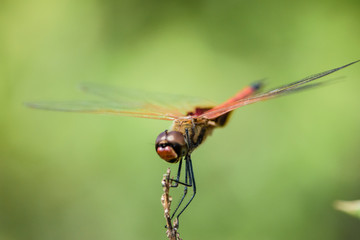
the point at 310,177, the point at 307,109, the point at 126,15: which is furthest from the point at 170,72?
the point at 310,177

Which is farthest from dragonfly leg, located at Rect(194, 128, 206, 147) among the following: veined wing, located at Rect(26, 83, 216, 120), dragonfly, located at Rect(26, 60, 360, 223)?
veined wing, located at Rect(26, 83, 216, 120)

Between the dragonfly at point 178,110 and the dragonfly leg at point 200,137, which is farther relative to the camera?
the dragonfly leg at point 200,137

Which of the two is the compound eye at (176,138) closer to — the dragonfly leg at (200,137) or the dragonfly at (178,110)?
the dragonfly at (178,110)

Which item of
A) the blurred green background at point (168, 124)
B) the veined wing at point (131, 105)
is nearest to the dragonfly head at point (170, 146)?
the veined wing at point (131, 105)

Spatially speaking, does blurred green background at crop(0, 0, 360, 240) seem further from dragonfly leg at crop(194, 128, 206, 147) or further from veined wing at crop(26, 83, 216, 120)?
dragonfly leg at crop(194, 128, 206, 147)

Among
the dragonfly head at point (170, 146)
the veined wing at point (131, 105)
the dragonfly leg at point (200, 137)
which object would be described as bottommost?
the dragonfly head at point (170, 146)

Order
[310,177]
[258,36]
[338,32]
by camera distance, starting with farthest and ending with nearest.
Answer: [258,36] → [338,32] → [310,177]

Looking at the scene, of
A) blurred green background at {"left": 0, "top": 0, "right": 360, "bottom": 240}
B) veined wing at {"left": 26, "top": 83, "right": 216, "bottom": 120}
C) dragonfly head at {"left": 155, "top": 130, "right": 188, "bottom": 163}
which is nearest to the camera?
dragonfly head at {"left": 155, "top": 130, "right": 188, "bottom": 163}

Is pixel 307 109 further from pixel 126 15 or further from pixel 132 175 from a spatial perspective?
pixel 126 15
